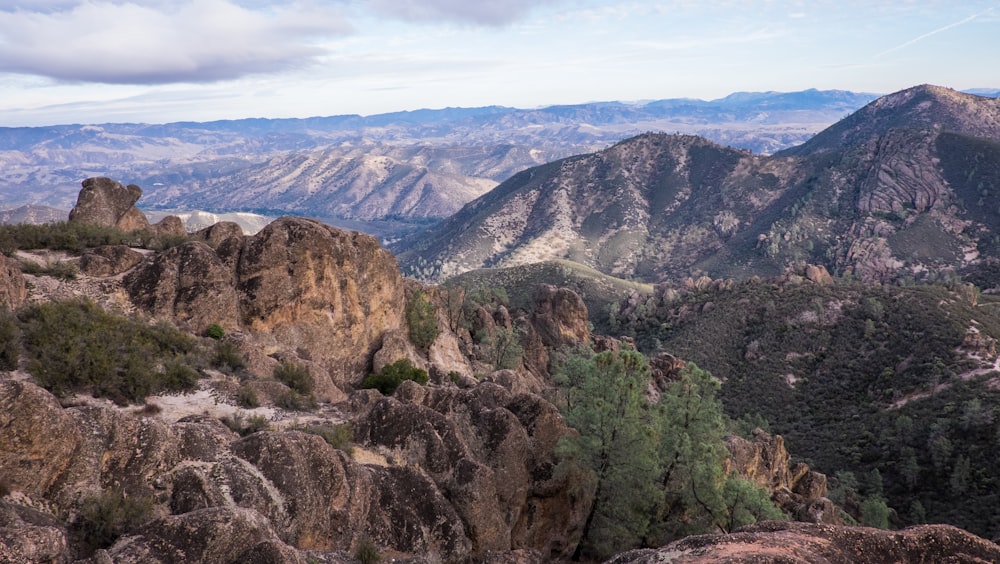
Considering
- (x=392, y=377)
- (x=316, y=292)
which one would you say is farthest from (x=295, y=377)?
(x=316, y=292)

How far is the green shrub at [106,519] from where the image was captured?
1341cm

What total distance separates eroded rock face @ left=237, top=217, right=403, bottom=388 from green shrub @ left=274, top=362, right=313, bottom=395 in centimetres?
710

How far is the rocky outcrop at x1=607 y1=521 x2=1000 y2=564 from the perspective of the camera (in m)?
13.7

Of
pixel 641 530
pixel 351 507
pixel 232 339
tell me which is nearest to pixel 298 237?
pixel 232 339

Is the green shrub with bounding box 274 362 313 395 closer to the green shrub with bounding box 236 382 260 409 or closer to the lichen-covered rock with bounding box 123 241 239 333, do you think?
the green shrub with bounding box 236 382 260 409

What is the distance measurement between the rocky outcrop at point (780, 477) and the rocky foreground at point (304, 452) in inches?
9.2

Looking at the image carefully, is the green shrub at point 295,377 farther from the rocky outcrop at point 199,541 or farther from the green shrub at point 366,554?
the rocky outcrop at point 199,541

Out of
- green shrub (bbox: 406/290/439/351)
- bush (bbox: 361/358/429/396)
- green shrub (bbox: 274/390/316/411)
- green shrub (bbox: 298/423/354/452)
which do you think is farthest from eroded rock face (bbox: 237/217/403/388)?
green shrub (bbox: 298/423/354/452)

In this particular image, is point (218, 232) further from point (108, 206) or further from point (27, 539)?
point (27, 539)

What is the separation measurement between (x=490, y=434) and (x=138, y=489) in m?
15.2

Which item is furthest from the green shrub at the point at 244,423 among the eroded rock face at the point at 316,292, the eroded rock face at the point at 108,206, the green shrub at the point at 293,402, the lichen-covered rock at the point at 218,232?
the eroded rock face at the point at 108,206

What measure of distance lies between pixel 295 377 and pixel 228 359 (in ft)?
12.1

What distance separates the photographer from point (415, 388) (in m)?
30.0

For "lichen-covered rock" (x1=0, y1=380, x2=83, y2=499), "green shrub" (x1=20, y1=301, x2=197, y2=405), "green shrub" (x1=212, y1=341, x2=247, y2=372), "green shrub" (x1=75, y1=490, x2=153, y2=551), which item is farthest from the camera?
"green shrub" (x1=212, y1=341, x2=247, y2=372)
